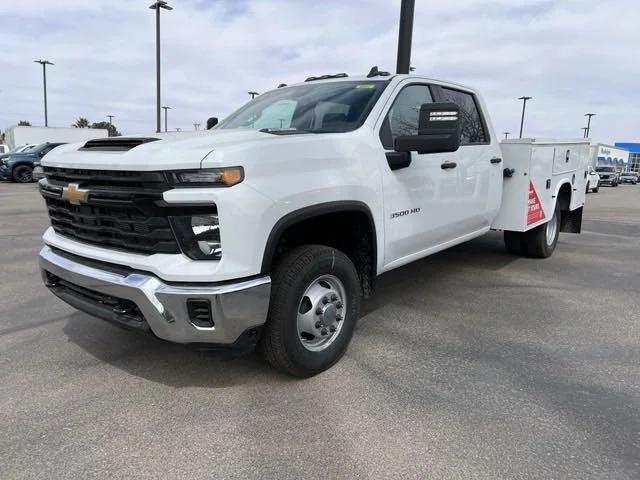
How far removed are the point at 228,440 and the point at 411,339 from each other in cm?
178

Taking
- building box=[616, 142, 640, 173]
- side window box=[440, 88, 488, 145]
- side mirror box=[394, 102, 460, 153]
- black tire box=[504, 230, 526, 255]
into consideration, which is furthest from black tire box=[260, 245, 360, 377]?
building box=[616, 142, 640, 173]

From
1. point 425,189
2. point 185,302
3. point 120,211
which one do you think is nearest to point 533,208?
point 425,189

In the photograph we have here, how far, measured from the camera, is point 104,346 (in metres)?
3.64

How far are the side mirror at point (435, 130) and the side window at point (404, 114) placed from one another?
0.83ft

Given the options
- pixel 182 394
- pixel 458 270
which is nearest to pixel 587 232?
pixel 458 270

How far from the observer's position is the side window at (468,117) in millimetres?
4652

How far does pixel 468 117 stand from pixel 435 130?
192 centimetres

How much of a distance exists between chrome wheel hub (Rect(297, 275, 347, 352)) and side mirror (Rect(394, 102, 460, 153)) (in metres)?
1.05

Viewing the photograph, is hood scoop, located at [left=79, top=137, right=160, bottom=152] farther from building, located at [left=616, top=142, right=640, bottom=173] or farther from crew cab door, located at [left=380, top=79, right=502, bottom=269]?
building, located at [left=616, top=142, right=640, bottom=173]

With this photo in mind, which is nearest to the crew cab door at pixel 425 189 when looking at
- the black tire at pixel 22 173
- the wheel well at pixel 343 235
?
the wheel well at pixel 343 235

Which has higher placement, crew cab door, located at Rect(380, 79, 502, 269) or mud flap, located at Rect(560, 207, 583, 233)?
crew cab door, located at Rect(380, 79, 502, 269)

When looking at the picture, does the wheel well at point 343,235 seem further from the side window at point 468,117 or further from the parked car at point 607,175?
the parked car at point 607,175

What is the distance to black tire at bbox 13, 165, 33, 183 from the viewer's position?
69.8ft

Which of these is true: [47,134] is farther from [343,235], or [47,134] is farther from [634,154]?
[634,154]
